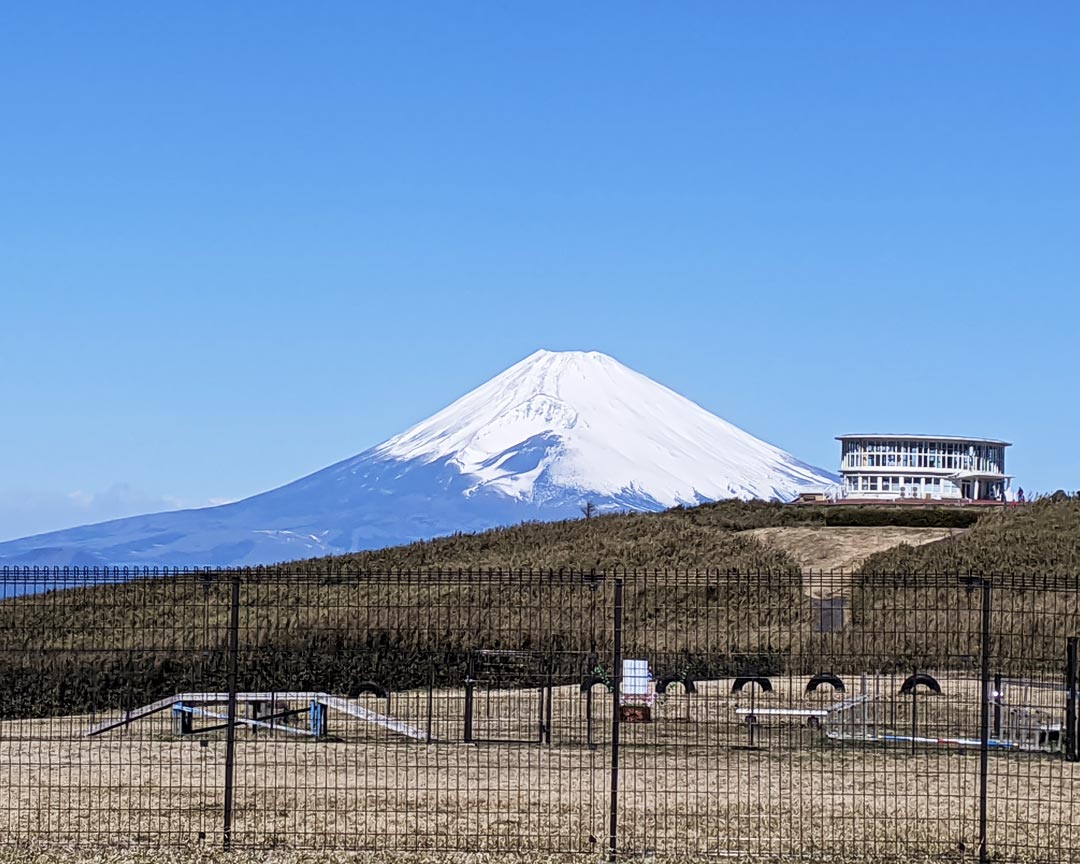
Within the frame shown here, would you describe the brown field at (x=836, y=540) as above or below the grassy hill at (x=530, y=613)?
above

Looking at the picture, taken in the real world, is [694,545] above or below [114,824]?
above

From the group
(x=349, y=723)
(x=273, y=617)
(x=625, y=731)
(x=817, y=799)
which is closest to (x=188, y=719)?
(x=349, y=723)

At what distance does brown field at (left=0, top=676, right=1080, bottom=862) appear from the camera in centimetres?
1294

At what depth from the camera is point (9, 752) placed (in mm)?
18266

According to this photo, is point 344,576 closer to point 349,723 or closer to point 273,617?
point 349,723

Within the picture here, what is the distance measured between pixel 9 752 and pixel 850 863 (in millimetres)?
10014

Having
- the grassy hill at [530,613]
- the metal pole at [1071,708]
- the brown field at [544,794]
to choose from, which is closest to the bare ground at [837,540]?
the grassy hill at [530,613]

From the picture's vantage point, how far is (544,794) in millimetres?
15438

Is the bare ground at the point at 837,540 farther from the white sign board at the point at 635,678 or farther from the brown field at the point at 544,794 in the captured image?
the brown field at the point at 544,794

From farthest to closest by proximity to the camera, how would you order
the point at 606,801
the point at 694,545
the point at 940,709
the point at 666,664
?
the point at 694,545 < the point at 666,664 < the point at 940,709 < the point at 606,801

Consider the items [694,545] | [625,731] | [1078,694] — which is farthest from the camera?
[694,545]

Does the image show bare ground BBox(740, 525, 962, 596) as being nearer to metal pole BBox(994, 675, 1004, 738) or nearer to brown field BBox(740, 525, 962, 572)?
brown field BBox(740, 525, 962, 572)

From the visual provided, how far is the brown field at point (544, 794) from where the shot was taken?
12.9 meters

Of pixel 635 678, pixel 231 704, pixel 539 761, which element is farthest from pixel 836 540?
pixel 231 704
